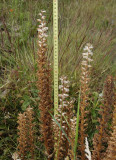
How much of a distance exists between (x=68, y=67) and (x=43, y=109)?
5.28 ft

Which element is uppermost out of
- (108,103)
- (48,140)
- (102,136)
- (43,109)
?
(108,103)

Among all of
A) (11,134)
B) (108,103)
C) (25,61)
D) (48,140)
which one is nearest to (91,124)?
(48,140)

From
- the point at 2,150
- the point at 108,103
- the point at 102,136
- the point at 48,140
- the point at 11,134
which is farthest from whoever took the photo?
the point at 11,134

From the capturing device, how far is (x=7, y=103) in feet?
7.61

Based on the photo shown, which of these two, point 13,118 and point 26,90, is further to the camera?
point 26,90

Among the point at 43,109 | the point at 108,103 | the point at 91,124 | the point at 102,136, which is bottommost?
the point at 91,124

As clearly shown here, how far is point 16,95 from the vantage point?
2320 mm

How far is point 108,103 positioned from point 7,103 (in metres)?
1.40

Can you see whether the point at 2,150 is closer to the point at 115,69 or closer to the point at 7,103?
the point at 7,103

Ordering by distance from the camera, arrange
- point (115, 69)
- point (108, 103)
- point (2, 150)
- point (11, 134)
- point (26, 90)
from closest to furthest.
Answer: point (108, 103) < point (2, 150) < point (11, 134) < point (26, 90) < point (115, 69)

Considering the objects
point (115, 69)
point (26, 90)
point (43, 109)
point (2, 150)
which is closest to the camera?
point (43, 109)

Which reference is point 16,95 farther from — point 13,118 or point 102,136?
point 102,136

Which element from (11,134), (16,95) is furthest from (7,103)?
(11,134)

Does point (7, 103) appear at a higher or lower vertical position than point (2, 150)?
higher
